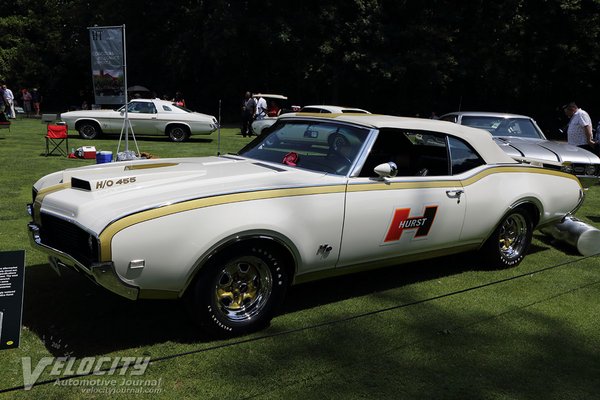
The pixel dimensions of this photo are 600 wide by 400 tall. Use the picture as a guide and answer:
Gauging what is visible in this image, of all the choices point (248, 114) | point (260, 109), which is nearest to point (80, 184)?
point (248, 114)

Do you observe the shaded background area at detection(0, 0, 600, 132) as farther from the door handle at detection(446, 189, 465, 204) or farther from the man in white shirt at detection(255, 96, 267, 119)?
the door handle at detection(446, 189, 465, 204)

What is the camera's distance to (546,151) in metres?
8.66

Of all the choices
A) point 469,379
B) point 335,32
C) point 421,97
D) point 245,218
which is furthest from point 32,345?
point 421,97

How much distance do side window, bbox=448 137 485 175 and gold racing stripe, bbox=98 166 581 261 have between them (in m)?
0.12

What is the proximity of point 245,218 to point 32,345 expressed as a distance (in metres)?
1.60

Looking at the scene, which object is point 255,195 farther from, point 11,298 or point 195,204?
point 11,298

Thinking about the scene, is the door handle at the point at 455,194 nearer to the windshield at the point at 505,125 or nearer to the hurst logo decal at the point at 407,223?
the hurst logo decal at the point at 407,223

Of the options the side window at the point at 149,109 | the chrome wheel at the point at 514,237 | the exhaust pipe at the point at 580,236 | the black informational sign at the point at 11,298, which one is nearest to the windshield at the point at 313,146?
the chrome wheel at the point at 514,237

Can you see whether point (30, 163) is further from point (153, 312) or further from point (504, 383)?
point (504, 383)

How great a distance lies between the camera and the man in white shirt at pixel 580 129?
988 centimetres

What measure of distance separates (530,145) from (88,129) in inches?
525

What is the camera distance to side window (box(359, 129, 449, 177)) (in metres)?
4.39

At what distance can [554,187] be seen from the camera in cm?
532

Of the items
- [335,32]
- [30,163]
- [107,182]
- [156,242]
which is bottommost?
[30,163]
